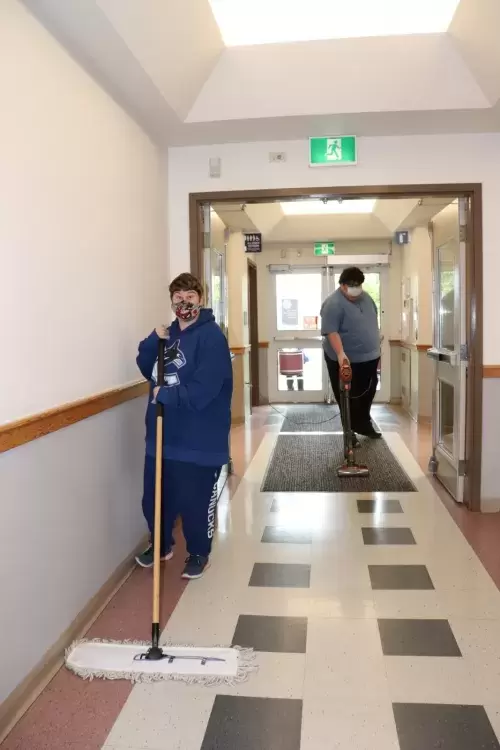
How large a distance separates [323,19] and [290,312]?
6.08 m

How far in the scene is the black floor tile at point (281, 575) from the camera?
288 cm

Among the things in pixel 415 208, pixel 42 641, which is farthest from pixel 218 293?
pixel 42 641

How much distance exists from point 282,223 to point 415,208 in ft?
7.86

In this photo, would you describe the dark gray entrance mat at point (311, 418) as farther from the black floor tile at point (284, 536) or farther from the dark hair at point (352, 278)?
the black floor tile at point (284, 536)

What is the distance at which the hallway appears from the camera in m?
1.85

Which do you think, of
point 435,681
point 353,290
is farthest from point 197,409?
point 353,290

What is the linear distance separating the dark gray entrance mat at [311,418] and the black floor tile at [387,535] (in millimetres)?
3249

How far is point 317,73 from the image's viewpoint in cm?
331

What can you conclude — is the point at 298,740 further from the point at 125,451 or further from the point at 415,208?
the point at 415,208

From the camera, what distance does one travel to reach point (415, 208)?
6.40m

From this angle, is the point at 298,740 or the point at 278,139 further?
the point at 278,139

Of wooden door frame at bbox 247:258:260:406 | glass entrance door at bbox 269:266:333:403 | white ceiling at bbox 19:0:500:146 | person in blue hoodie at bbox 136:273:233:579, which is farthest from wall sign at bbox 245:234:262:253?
person in blue hoodie at bbox 136:273:233:579

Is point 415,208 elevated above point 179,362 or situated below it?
above

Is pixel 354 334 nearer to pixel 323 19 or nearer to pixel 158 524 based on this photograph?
pixel 323 19
